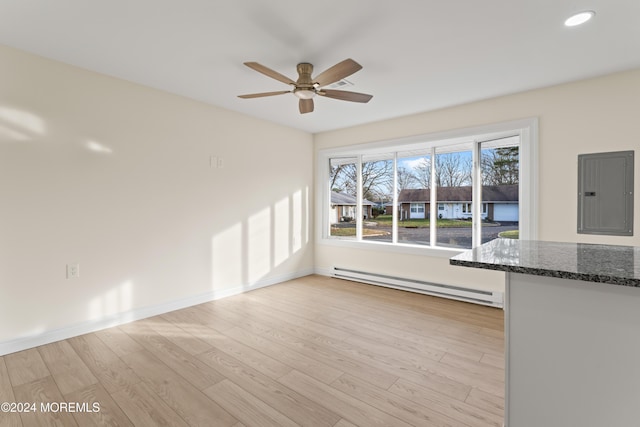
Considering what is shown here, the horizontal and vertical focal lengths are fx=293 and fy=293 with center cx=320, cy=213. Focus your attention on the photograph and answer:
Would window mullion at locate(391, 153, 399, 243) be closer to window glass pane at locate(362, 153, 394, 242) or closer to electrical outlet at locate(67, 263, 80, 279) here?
window glass pane at locate(362, 153, 394, 242)

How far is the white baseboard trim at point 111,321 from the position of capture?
2.46m

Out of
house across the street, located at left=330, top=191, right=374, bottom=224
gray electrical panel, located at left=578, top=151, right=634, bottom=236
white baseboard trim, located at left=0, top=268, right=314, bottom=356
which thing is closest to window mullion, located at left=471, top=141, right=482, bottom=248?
gray electrical panel, located at left=578, top=151, right=634, bottom=236

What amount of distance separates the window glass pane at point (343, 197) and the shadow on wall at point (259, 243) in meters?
0.49

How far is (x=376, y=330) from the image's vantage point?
2875 millimetres

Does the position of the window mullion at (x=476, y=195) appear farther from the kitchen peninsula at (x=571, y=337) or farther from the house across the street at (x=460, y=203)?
the kitchen peninsula at (x=571, y=337)

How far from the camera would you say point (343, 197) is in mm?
5191

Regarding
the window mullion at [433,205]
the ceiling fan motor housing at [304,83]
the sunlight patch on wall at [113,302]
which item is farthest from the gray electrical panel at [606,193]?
the sunlight patch on wall at [113,302]

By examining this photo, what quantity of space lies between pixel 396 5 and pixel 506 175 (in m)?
2.64

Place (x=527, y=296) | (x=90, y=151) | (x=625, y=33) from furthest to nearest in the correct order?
(x=90, y=151) < (x=625, y=33) < (x=527, y=296)

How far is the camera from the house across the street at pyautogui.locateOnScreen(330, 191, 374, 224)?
16.4ft

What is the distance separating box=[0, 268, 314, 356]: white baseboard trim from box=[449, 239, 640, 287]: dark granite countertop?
320cm

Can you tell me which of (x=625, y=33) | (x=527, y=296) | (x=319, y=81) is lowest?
(x=527, y=296)

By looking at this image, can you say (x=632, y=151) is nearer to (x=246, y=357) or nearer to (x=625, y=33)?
(x=625, y=33)

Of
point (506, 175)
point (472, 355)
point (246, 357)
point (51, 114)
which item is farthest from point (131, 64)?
point (506, 175)
